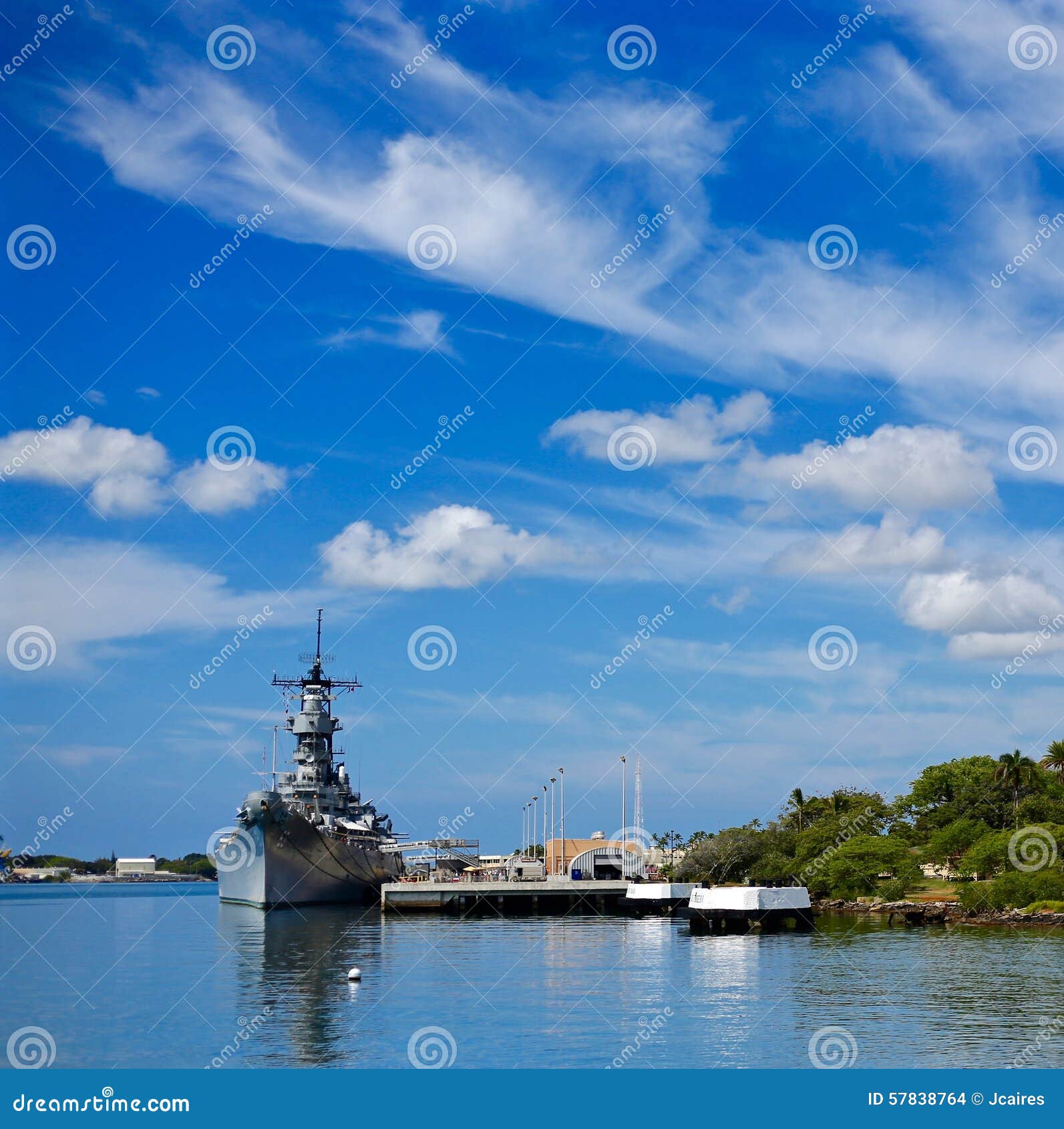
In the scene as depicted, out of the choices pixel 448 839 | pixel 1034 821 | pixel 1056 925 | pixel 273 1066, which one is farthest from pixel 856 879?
pixel 273 1066

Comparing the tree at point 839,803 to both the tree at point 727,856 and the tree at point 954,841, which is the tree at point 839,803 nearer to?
the tree at point 727,856

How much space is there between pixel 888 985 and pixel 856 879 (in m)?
59.0

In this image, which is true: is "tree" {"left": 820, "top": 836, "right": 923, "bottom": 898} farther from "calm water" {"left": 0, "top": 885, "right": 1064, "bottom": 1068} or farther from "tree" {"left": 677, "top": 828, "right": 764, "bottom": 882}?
"calm water" {"left": 0, "top": 885, "right": 1064, "bottom": 1068}

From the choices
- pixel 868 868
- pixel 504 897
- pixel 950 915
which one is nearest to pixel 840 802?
pixel 868 868

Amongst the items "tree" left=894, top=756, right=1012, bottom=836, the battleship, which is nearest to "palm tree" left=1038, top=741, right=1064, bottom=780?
"tree" left=894, top=756, right=1012, bottom=836

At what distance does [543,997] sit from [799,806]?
10235cm

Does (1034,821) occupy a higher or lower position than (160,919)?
higher

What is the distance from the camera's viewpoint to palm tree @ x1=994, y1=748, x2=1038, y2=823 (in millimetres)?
109500

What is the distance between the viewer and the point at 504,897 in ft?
380

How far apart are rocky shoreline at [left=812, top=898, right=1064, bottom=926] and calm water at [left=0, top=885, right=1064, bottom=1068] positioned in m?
5.47

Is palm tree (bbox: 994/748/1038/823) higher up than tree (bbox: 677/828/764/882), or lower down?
higher up
